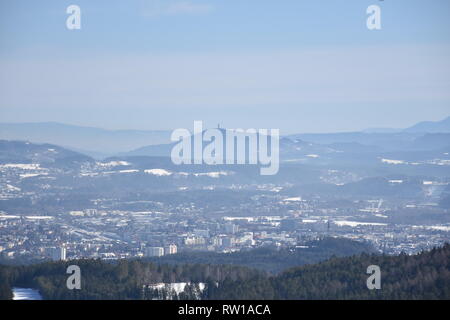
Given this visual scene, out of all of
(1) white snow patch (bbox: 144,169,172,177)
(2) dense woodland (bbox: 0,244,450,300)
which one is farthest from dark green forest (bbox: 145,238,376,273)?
(1) white snow patch (bbox: 144,169,172,177)

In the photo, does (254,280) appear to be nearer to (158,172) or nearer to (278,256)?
(278,256)

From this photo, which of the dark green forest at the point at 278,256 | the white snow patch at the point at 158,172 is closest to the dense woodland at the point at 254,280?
the dark green forest at the point at 278,256

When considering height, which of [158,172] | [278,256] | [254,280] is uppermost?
[158,172]

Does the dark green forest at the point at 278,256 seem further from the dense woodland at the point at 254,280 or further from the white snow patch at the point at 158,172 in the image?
the white snow patch at the point at 158,172

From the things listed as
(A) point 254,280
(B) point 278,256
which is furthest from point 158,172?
(A) point 254,280

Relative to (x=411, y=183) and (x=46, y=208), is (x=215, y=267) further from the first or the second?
(x=411, y=183)

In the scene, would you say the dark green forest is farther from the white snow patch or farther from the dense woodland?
the white snow patch
